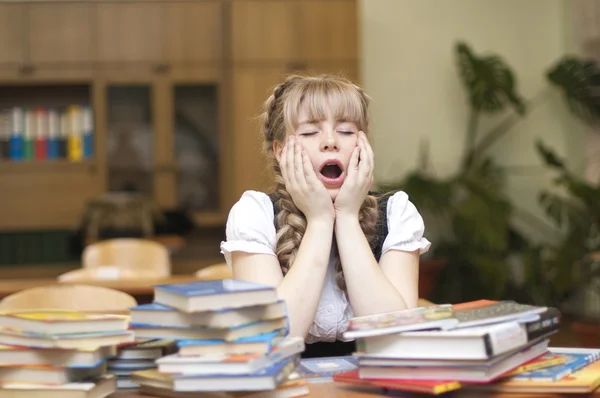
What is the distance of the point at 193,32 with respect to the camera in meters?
6.13

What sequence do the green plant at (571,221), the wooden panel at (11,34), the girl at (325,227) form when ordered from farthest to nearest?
1. the wooden panel at (11,34)
2. the green plant at (571,221)
3. the girl at (325,227)

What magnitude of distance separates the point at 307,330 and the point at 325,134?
383 mm

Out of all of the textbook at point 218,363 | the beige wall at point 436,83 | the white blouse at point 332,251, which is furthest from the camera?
the beige wall at point 436,83

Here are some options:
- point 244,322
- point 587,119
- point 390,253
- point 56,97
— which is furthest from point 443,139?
point 244,322

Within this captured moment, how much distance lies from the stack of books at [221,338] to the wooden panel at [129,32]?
16.4ft

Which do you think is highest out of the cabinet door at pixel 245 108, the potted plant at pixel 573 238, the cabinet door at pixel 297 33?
the cabinet door at pixel 297 33

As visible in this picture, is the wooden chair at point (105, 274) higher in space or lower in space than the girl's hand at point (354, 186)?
lower

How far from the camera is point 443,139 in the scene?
22.1ft

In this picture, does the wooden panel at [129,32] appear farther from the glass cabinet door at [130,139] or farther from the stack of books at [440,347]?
the stack of books at [440,347]

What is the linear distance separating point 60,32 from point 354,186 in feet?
15.5

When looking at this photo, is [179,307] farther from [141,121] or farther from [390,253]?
[141,121]

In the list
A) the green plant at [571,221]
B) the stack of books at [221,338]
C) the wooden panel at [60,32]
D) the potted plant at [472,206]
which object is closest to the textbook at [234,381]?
the stack of books at [221,338]

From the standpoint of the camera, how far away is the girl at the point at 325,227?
66.8 inches

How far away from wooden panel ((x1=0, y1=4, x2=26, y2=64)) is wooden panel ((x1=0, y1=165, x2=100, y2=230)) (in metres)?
0.75
